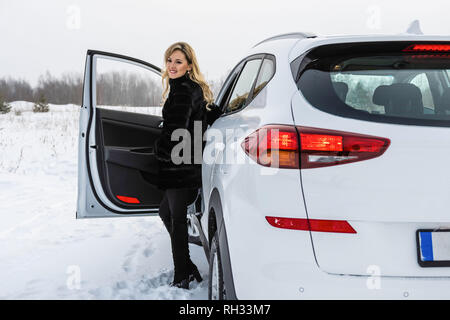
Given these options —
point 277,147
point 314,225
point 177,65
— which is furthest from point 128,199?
point 314,225

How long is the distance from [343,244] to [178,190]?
188 cm

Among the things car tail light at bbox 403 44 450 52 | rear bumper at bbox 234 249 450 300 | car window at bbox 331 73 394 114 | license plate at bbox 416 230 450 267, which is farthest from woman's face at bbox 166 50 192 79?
license plate at bbox 416 230 450 267

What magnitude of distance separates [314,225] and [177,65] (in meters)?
2.00

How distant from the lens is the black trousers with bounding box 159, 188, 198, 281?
3.37 m

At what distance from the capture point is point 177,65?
3254mm

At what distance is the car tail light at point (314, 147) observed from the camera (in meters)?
1.65

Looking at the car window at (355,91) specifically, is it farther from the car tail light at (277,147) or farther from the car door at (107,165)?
the car door at (107,165)

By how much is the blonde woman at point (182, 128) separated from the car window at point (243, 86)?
202mm

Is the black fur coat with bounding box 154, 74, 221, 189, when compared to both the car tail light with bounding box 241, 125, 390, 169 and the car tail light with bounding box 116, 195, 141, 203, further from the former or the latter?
the car tail light with bounding box 241, 125, 390, 169

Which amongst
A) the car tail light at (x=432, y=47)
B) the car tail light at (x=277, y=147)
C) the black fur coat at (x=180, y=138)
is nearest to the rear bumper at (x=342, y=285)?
the car tail light at (x=277, y=147)

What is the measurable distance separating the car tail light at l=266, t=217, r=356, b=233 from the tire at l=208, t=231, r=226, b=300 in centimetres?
70

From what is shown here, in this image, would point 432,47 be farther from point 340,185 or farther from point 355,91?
point 340,185

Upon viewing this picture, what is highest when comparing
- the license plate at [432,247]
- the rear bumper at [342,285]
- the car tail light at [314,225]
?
the car tail light at [314,225]
